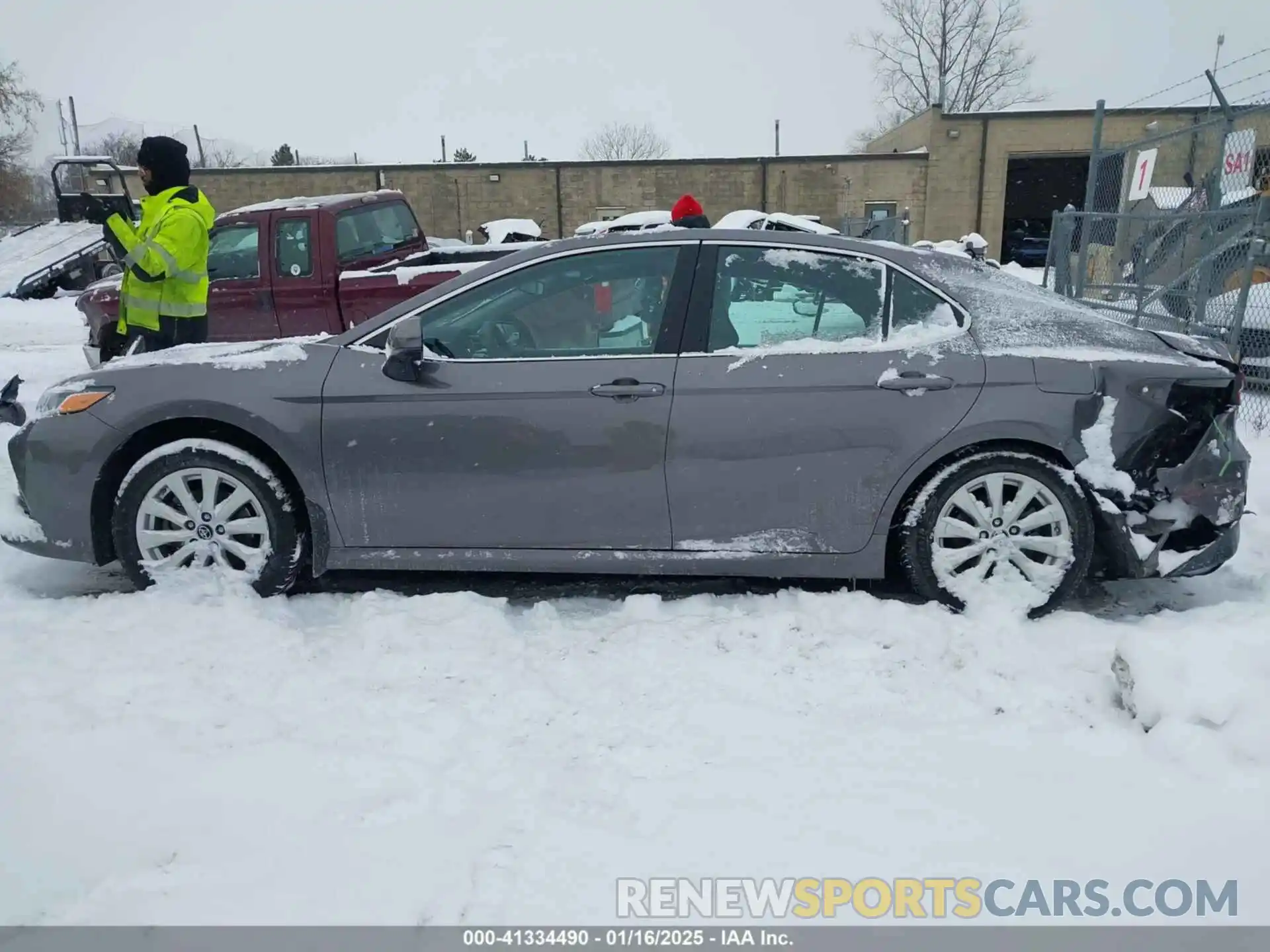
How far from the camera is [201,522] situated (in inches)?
144

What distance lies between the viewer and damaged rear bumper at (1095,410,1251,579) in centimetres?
345

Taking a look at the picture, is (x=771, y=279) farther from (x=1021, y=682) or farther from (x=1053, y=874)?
(x=1053, y=874)

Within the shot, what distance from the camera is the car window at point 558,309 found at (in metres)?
3.60

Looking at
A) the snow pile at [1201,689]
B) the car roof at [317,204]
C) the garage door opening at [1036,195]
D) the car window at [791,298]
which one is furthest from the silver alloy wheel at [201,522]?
the garage door opening at [1036,195]

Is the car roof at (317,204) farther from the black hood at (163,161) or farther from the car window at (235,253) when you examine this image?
the black hood at (163,161)

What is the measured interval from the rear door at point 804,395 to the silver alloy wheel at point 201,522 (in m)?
1.70

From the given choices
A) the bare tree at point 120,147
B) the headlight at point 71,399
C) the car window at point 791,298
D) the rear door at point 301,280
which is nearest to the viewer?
the car window at point 791,298

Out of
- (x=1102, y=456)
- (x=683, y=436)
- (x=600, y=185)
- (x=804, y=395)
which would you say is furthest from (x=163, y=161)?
(x=600, y=185)

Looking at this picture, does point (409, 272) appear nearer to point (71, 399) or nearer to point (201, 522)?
point (71, 399)

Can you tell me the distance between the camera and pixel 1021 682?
3039 millimetres

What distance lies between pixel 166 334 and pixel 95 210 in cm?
103

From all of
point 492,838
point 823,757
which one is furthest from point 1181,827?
point 492,838

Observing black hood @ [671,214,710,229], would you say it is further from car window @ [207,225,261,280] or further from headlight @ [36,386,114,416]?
headlight @ [36,386,114,416]

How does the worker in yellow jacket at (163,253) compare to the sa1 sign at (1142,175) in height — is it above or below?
below
